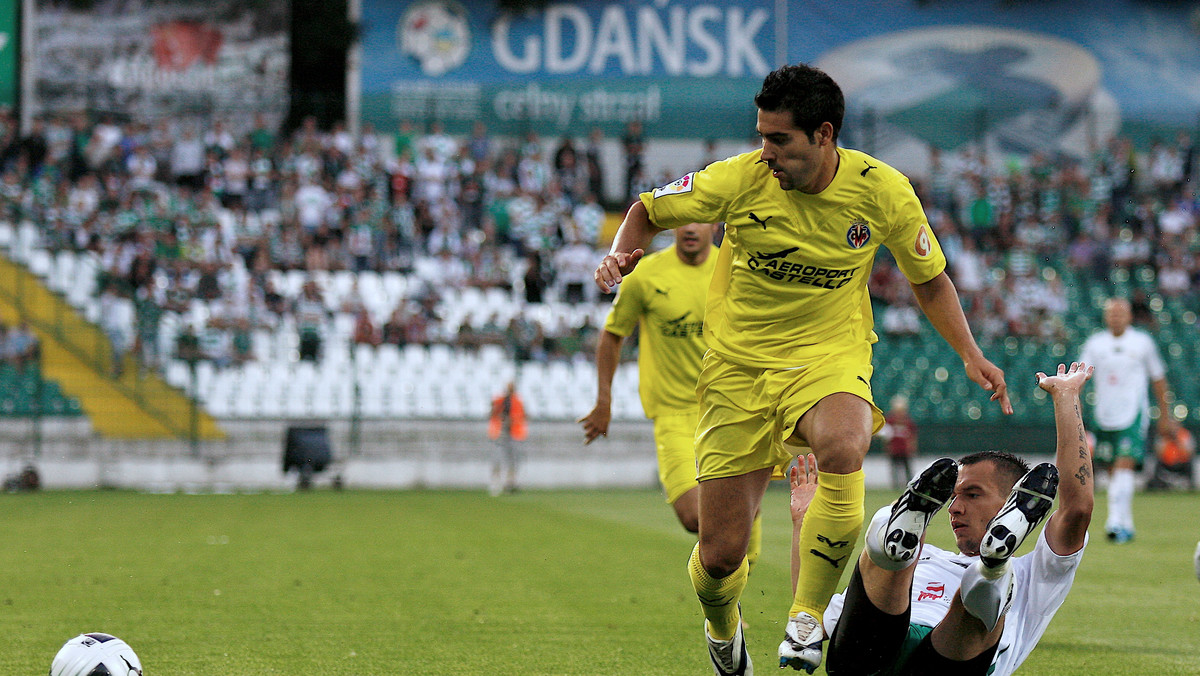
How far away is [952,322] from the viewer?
534cm

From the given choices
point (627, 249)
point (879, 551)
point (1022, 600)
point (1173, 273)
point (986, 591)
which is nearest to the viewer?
point (986, 591)

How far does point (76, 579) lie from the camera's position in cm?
932

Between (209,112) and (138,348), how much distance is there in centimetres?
907

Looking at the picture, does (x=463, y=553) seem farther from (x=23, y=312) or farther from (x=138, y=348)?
(x=23, y=312)

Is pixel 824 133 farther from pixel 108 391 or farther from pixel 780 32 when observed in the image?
pixel 780 32

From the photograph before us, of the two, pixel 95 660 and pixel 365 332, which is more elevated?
pixel 95 660

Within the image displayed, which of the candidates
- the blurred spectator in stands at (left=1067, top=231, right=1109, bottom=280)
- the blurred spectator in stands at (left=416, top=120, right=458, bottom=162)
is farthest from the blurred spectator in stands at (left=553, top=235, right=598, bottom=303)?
the blurred spectator in stands at (left=1067, top=231, right=1109, bottom=280)

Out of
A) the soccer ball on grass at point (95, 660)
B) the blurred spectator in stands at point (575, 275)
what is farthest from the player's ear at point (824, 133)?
the blurred spectator in stands at point (575, 275)

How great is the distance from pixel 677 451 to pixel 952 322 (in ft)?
7.33

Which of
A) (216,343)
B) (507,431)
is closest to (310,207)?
(216,343)

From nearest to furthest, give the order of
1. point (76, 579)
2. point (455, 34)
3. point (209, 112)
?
point (76, 579) → point (209, 112) → point (455, 34)

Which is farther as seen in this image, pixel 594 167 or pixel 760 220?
pixel 594 167

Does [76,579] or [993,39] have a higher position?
[993,39]

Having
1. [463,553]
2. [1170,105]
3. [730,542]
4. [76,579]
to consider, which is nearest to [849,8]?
[1170,105]
